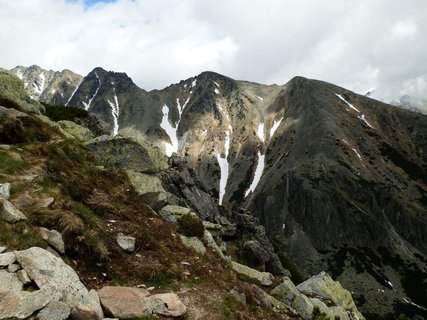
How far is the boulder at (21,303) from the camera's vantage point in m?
10.8

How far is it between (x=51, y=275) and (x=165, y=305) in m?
4.26

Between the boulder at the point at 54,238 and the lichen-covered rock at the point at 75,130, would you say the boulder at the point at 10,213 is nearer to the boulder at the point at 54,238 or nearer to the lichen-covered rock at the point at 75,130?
the boulder at the point at 54,238

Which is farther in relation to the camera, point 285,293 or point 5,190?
point 285,293

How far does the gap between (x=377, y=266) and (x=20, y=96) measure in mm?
172558

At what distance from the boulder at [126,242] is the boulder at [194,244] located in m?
4.13

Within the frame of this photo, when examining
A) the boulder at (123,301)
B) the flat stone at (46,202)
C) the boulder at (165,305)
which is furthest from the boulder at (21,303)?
the flat stone at (46,202)

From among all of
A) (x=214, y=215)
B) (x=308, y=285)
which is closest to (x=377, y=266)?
(x=214, y=215)

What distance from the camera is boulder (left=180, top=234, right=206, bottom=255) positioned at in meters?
22.8

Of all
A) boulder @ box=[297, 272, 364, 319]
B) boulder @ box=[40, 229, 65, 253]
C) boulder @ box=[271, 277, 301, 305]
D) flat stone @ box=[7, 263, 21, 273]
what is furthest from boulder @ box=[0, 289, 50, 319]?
boulder @ box=[297, 272, 364, 319]

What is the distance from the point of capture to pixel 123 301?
1410 cm

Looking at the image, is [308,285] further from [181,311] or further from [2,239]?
[2,239]

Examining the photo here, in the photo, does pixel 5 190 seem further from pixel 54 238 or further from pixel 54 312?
pixel 54 312

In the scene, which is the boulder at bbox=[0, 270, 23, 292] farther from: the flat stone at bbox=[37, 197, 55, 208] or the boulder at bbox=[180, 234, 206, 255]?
the boulder at bbox=[180, 234, 206, 255]

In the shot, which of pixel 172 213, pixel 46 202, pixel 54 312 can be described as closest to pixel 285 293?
pixel 172 213
